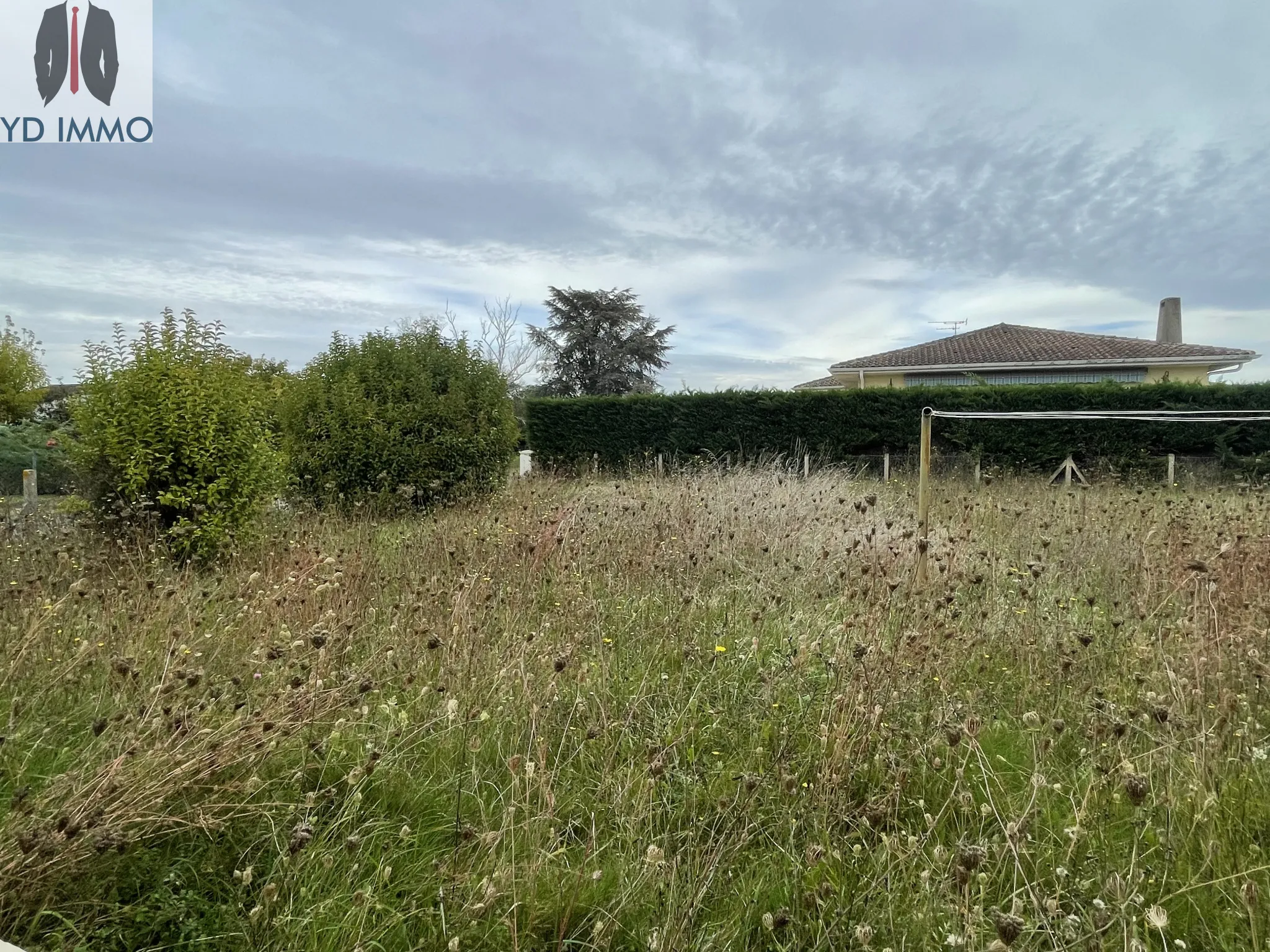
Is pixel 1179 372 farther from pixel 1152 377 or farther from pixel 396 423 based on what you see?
pixel 396 423

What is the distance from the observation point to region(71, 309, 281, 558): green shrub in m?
5.39

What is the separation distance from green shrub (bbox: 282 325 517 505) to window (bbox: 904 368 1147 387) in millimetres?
15954

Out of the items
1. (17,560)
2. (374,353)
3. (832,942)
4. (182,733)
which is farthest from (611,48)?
(832,942)

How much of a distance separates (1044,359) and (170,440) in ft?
77.7

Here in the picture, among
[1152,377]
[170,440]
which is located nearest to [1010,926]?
[170,440]

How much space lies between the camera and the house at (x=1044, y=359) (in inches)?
824

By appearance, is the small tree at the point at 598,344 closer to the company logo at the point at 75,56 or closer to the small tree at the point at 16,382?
the small tree at the point at 16,382

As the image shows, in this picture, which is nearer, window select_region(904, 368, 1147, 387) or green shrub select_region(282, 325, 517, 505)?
green shrub select_region(282, 325, 517, 505)

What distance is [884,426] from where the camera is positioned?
14359 millimetres

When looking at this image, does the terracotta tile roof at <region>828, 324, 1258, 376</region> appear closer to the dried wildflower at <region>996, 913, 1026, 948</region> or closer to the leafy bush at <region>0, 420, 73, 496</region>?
the leafy bush at <region>0, 420, 73, 496</region>

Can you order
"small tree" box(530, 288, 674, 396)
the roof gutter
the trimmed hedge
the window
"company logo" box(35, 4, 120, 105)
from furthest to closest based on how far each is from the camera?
1. "small tree" box(530, 288, 674, 396)
2. the window
3. the roof gutter
4. the trimmed hedge
5. "company logo" box(35, 4, 120, 105)

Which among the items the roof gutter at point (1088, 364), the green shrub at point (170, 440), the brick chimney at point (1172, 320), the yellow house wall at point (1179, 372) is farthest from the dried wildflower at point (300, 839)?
the brick chimney at point (1172, 320)

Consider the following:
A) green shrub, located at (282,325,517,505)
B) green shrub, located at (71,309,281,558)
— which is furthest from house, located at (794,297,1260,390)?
green shrub, located at (71,309,281,558)

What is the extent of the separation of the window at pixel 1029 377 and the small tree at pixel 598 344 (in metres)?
13.0
